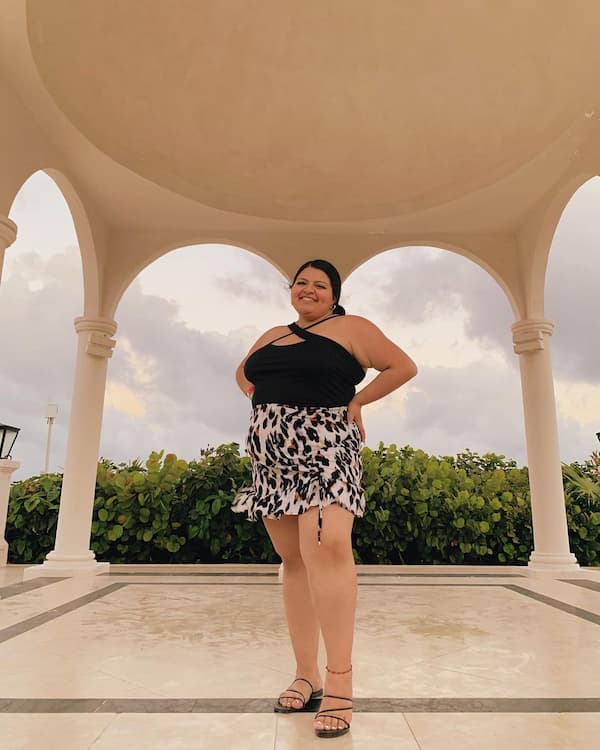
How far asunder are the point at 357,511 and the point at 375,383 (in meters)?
0.45

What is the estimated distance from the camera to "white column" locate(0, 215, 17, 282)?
3969mm

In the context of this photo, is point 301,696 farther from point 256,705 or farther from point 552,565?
point 552,565

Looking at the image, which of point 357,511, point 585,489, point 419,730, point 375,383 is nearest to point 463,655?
point 419,730

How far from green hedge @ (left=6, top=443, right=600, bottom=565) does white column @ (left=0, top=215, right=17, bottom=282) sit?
392 centimetres

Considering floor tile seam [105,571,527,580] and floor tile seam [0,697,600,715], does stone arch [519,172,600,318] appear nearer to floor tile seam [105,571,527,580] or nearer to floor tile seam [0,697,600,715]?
floor tile seam [105,571,527,580]

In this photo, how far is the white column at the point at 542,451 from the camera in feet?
20.0

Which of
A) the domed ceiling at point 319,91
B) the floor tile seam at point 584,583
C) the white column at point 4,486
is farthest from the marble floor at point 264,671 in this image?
the domed ceiling at point 319,91

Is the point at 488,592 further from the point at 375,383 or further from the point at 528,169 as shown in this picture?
the point at 528,169

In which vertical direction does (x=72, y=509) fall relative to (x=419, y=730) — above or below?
above

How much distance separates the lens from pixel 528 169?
546 cm

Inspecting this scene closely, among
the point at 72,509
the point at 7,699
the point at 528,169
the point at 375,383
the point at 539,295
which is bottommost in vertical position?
the point at 7,699

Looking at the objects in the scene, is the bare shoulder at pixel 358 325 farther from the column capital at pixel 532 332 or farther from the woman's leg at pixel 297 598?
the column capital at pixel 532 332

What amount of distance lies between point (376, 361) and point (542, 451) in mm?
5004

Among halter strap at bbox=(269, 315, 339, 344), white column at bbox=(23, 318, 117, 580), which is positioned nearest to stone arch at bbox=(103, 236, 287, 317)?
white column at bbox=(23, 318, 117, 580)
